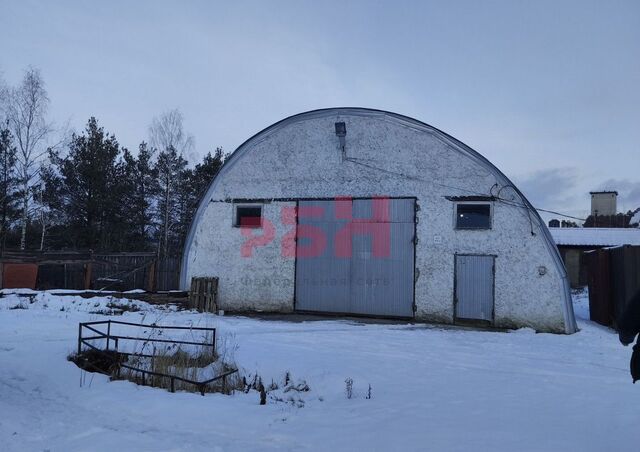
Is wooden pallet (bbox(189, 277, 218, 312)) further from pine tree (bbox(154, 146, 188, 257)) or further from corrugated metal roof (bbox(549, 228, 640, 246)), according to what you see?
corrugated metal roof (bbox(549, 228, 640, 246))

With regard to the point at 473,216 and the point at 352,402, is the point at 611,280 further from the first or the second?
the point at 352,402

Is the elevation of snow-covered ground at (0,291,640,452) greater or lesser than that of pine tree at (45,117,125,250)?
lesser

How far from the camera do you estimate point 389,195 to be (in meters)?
13.1

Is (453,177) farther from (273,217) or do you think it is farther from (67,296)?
(67,296)

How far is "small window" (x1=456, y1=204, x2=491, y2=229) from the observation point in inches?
492

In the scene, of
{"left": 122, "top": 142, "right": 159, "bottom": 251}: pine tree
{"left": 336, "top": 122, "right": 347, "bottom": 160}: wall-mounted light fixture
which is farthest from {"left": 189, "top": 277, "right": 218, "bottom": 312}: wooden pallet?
{"left": 122, "top": 142, "right": 159, "bottom": 251}: pine tree

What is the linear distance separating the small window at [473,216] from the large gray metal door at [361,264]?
128 centimetres

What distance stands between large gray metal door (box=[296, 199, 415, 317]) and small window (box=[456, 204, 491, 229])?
128 cm

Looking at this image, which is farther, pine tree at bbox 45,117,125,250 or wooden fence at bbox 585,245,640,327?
pine tree at bbox 45,117,125,250

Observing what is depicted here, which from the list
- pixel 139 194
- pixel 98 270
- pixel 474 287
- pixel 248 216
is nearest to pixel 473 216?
pixel 474 287

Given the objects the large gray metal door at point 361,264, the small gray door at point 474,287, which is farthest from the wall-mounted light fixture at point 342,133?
the small gray door at point 474,287

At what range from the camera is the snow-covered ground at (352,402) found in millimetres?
4293

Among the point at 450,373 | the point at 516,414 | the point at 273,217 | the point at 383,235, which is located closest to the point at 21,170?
the point at 273,217

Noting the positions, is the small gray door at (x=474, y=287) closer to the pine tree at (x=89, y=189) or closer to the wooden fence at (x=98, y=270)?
the wooden fence at (x=98, y=270)
